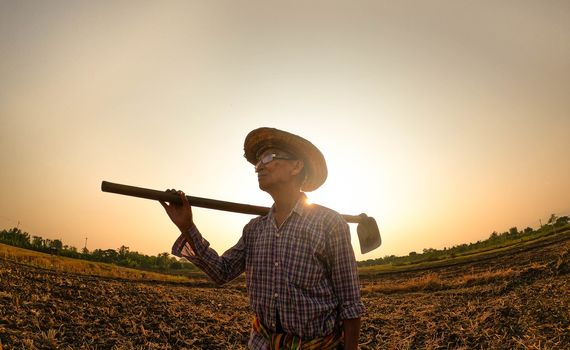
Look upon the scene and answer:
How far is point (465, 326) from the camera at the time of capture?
6512 millimetres

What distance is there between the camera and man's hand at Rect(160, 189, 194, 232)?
237cm

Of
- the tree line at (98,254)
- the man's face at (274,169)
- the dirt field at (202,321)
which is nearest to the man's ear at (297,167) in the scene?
the man's face at (274,169)

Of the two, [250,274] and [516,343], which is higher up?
[250,274]

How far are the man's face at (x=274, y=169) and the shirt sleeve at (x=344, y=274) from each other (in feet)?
1.64

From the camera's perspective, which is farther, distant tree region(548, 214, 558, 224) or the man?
distant tree region(548, 214, 558, 224)

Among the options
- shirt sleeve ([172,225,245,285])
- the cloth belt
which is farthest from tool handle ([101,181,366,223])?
the cloth belt

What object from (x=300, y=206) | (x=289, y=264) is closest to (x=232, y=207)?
(x=300, y=206)

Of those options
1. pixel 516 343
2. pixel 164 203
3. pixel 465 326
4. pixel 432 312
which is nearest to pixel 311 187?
pixel 164 203

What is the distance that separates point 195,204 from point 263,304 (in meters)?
0.92

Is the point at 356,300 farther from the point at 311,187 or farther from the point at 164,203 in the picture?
the point at 164,203

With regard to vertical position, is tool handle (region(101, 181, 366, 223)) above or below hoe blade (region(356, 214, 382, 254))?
Answer: above

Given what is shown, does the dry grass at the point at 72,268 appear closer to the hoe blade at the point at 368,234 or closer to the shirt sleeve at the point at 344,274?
the hoe blade at the point at 368,234

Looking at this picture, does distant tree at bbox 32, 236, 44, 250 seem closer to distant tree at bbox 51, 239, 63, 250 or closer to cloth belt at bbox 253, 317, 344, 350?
distant tree at bbox 51, 239, 63, 250

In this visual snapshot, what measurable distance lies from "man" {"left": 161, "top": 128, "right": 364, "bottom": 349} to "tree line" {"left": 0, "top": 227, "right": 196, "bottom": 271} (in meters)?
58.8
